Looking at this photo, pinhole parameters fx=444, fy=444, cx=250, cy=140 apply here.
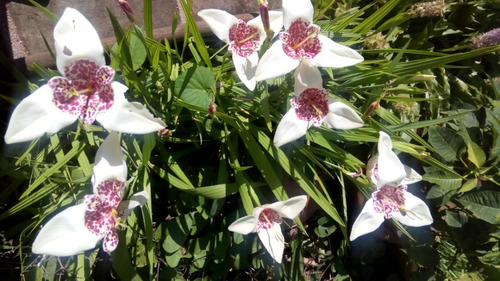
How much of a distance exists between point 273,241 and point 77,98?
485 millimetres

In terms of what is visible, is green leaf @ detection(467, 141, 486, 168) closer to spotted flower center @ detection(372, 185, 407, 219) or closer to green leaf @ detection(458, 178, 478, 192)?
green leaf @ detection(458, 178, 478, 192)

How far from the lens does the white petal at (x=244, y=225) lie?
35.0 inches

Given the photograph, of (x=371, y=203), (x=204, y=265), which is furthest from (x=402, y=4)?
(x=204, y=265)

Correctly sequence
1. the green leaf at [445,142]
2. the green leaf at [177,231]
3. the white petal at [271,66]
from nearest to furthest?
the white petal at [271,66], the green leaf at [177,231], the green leaf at [445,142]

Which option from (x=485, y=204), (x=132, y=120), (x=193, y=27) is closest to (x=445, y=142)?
(x=485, y=204)

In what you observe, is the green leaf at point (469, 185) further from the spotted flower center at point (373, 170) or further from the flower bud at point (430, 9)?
the flower bud at point (430, 9)

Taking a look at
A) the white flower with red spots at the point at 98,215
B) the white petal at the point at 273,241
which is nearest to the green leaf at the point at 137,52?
the white flower with red spots at the point at 98,215

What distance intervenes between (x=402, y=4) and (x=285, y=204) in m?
0.80

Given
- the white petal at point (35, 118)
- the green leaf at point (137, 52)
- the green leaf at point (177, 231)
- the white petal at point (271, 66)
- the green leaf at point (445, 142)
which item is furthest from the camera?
the green leaf at point (445, 142)

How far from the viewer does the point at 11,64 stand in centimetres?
109

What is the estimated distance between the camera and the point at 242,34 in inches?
38.9

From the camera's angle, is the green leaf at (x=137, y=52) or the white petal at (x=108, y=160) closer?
the white petal at (x=108, y=160)

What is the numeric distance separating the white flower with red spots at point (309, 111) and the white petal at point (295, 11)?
0.32 feet

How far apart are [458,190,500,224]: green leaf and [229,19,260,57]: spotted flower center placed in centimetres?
74
